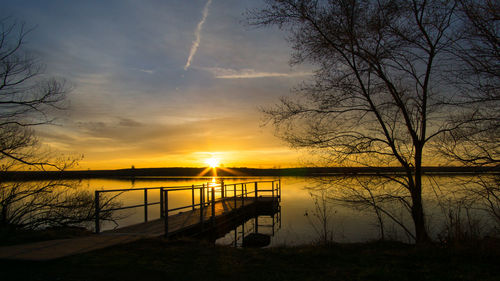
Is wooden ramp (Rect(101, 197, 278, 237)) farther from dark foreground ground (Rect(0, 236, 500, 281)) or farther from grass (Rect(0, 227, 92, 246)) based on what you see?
dark foreground ground (Rect(0, 236, 500, 281))

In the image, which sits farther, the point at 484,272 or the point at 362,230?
the point at 362,230

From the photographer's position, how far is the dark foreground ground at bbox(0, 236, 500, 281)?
4691 millimetres

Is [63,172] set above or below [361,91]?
→ below

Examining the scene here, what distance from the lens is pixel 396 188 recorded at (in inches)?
330

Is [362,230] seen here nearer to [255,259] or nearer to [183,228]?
[183,228]

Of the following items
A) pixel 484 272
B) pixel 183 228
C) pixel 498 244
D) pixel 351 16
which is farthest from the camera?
pixel 183 228

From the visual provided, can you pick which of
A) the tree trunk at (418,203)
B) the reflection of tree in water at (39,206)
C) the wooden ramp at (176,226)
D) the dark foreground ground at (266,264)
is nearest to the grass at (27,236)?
the wooden ramp at (176,226)

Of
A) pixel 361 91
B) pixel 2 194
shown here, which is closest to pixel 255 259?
pixel 361 91

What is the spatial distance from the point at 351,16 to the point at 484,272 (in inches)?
227

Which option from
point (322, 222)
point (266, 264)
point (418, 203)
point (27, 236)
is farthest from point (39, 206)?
point (322, 222)

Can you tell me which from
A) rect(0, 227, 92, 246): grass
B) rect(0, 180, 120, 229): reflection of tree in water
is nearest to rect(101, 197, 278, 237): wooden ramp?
rect(0, 227, 92, 246): grass

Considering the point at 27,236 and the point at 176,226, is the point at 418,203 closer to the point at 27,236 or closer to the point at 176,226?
the point at 176,226

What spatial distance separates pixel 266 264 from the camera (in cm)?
547

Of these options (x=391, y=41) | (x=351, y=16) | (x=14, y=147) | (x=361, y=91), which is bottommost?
(x=14, y=147)
